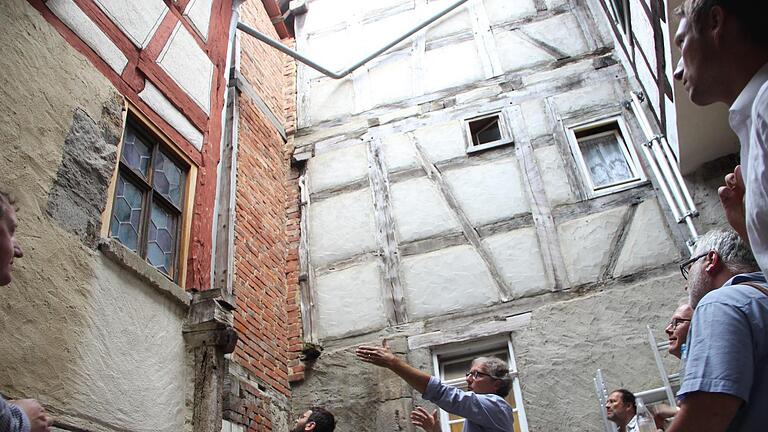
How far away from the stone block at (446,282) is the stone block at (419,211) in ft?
0.98

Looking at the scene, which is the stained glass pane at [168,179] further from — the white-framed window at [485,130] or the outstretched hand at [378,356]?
the white-framed window at [485,130]

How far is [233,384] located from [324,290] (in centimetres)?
191

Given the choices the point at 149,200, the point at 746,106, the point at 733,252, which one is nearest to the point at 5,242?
the point at 746,106

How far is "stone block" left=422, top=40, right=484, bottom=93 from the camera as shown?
794 centimetres

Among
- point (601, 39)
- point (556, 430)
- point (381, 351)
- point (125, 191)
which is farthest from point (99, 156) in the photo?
point (601, 39)

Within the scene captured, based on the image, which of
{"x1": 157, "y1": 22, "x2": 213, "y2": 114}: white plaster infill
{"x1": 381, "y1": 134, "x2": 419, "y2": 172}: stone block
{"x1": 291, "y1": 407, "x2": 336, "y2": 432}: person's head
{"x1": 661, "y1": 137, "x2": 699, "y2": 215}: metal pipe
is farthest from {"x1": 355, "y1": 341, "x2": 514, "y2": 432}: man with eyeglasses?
{"x1": 381, "y1": 134, "x2": 419, "y2": 172}: stone block

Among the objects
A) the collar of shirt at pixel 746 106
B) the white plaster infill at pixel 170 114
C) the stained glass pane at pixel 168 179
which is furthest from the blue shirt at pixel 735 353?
the white plaster infill at pixel 170 114

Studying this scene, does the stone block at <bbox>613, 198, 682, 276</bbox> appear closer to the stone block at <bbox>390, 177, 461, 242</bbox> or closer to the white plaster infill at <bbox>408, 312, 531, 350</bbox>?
the white plaster infill at <bbox>408, 312, 531, 350</bbox>

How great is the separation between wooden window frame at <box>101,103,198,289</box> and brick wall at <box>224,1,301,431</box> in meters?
1.32

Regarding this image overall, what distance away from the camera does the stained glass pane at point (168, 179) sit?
444 centimetres

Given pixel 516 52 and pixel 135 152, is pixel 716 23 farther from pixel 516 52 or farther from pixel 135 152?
pixel 516 52

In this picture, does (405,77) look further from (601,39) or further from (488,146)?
(601,39)

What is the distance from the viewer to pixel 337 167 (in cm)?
773

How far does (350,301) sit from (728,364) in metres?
5.51
